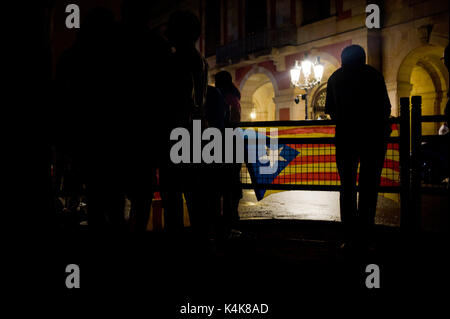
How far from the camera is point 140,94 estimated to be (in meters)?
2.04

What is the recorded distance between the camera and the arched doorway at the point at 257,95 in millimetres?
20320

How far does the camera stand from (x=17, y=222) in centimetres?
178

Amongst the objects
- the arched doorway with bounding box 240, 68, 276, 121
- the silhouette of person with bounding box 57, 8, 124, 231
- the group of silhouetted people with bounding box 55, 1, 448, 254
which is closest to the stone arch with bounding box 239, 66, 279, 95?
the arched doorway with bounding box 240, 68, 276, 121

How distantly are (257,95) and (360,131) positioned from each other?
23558 mm

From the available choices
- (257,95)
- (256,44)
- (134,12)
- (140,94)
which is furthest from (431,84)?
(140,94)

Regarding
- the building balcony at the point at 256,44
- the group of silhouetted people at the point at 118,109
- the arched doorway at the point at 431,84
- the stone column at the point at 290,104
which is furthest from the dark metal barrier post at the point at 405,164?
the building balcony at the point at 256,44

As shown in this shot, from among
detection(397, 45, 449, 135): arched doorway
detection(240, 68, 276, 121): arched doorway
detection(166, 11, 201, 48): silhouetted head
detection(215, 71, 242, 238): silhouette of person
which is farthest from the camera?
detection(240, 68, 276, 121): arched doorway

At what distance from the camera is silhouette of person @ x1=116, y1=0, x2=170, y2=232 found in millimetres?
2000

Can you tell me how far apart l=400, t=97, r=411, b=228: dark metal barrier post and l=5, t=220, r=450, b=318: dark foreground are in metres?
0.27

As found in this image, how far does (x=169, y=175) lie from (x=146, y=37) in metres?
0.94

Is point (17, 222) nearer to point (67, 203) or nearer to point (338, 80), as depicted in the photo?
point (338, 80)

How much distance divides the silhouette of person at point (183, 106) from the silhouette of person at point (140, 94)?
0.12 metres
